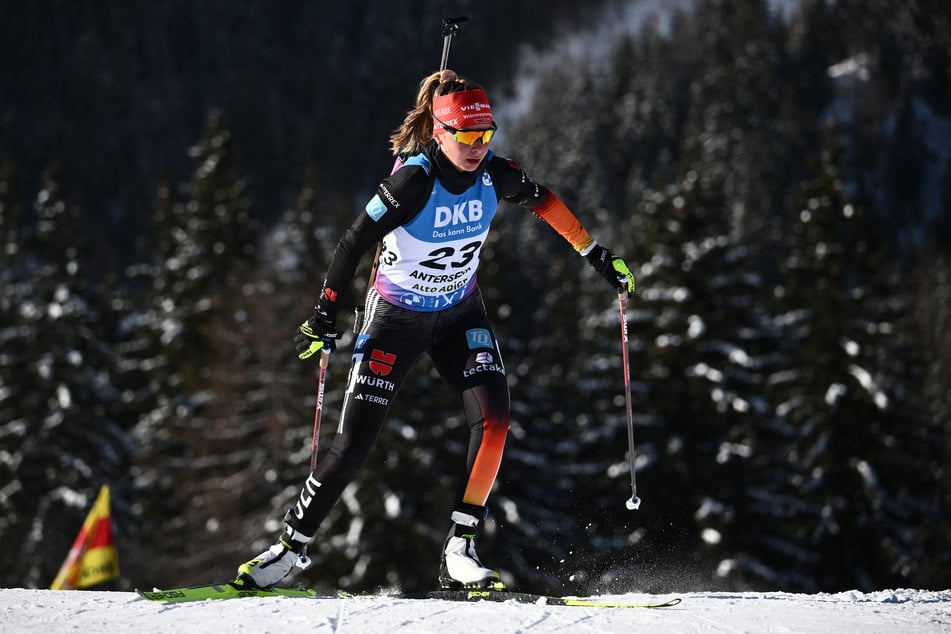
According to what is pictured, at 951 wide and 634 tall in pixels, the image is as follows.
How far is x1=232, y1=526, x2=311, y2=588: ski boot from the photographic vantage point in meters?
5.73

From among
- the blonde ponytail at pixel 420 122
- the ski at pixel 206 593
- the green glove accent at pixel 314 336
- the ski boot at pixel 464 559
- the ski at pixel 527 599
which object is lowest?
the ski at pixel 527 599

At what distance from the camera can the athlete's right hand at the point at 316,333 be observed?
5.66 m

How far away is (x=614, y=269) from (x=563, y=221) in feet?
1.46

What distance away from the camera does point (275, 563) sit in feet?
18.9

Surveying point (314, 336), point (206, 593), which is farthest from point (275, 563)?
point (314, 336)

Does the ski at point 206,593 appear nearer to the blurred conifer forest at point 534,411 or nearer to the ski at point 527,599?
the ski at point 527,599

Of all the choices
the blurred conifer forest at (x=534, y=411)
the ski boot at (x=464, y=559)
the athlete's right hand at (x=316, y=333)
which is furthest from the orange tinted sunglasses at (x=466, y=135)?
the blurred conifer forest at (x=534, y=411)

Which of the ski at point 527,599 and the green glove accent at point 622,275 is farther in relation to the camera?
the green glove accent at point 622,275

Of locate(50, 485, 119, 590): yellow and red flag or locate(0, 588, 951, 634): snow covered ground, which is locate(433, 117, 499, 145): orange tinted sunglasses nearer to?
locate(0, 588, 951, 634): snow covered ground

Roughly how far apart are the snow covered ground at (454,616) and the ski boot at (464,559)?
16.9 inches

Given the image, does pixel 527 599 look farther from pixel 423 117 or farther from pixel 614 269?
pixel 423 117

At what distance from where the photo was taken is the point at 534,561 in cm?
2570

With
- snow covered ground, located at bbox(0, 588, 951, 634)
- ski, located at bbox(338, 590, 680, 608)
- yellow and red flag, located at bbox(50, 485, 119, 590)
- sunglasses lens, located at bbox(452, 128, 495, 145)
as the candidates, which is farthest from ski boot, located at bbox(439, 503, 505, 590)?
yellow and red flag, located at bbox(50, 485, 119, 590)

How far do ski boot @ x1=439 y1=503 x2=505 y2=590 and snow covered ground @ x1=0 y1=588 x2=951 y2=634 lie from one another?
43 centimetres
